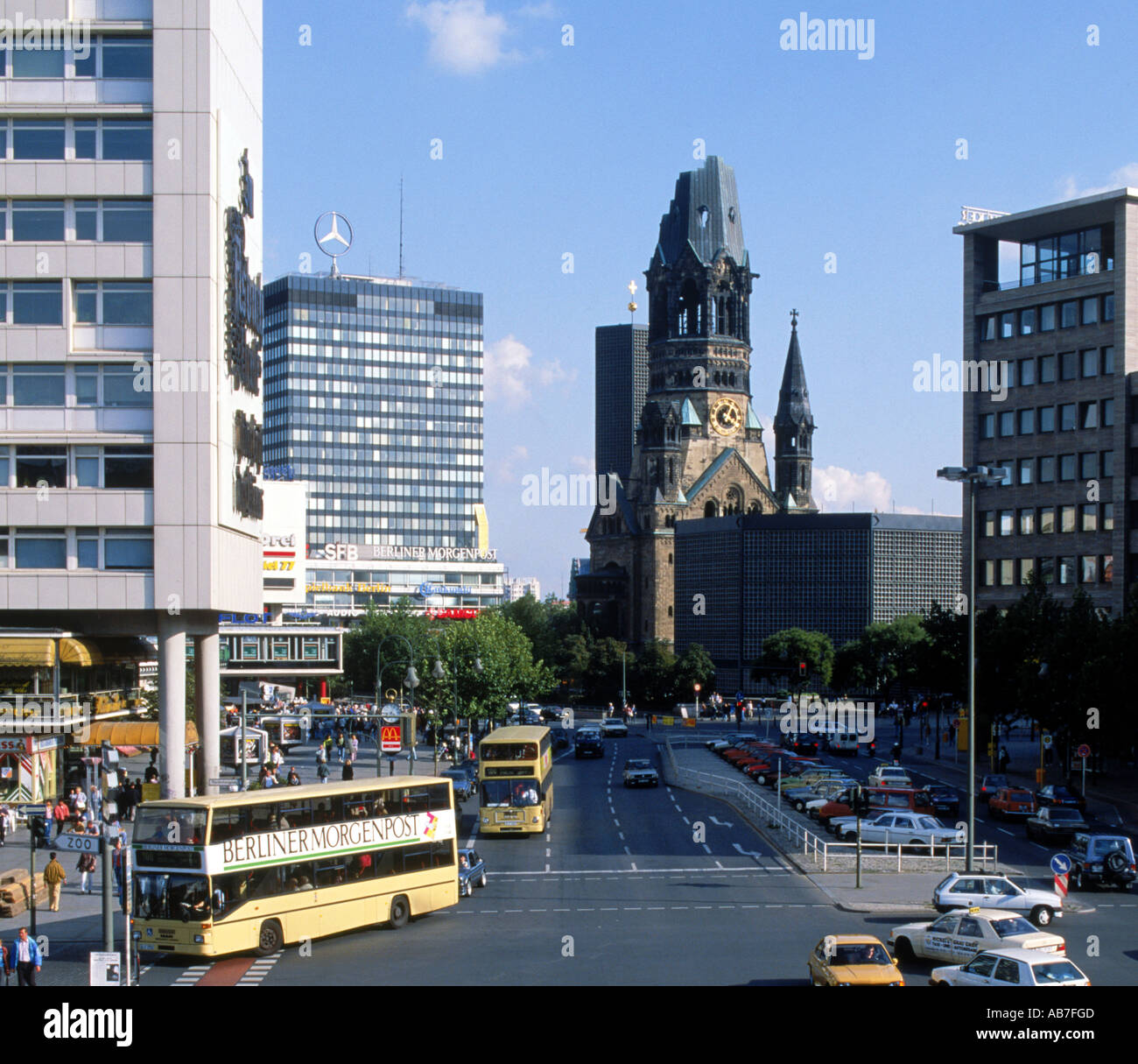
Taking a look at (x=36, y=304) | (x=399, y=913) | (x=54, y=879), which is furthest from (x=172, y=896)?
(x=36, y=304)

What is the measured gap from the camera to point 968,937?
2312 cm

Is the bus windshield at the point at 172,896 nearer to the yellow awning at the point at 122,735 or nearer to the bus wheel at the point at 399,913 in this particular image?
the bus wheel at the point at 399,913

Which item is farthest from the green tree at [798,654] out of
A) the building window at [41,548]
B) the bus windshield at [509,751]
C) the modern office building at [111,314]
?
the building window at [41,548]

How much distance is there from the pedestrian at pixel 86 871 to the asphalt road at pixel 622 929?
9.43 m

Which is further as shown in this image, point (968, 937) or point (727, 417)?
point (727, 417)

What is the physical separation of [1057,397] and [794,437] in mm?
97733

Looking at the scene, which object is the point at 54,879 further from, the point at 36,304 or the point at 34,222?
the point at 34,222

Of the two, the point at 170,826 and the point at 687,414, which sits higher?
the point at 687,414

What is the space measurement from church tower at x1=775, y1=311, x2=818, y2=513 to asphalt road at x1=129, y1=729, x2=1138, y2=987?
13258 cm

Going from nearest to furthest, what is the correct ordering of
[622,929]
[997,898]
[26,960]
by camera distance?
[26,960] → [622,929] → [997,898]

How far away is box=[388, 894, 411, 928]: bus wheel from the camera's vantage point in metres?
28.6

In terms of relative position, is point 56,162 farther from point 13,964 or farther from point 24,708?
point 13,964

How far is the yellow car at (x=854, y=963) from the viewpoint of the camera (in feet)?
65.3
